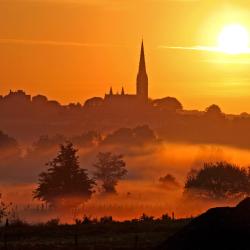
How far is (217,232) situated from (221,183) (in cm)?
10654

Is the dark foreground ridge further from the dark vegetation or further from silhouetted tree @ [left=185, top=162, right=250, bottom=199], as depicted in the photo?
silhouetted tree @ [left=185, top=162, right=250, bottom=199]

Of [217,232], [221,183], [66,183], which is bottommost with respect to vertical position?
[217,232]

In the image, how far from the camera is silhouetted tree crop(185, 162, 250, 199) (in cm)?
14250

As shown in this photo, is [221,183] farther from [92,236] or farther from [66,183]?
[92,236]

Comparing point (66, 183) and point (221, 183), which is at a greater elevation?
point (221, 183)

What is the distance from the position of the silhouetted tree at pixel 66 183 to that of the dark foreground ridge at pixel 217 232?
9070 cm

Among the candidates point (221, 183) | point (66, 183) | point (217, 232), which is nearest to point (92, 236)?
point (217, 232)

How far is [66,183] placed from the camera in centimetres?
13050

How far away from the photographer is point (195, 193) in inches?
5792

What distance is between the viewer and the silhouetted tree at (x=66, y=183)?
13062 centimetres

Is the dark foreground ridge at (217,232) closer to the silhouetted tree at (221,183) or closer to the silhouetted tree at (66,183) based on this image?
the silhouetted tree at (66,183)

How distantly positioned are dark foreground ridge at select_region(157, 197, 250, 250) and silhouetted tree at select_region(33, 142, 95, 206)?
90702 millimetres

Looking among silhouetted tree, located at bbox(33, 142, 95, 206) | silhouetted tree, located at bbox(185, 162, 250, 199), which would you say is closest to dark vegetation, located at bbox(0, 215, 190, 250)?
silhouetted tree, located at bbox(33, 142, 95, 206)

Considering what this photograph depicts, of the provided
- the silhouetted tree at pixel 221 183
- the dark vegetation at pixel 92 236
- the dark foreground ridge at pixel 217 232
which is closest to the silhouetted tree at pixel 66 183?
the silhouetted tree at pixel 221 183
